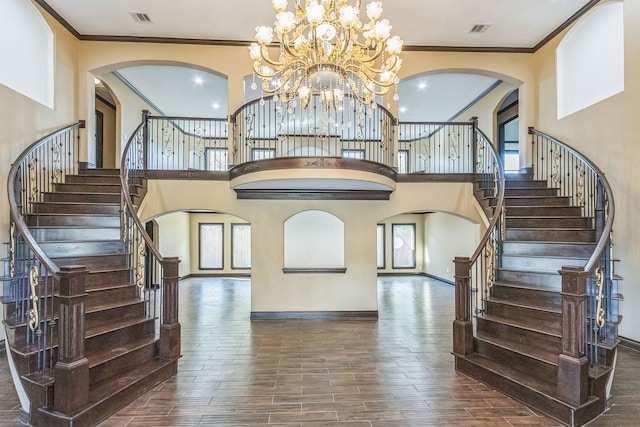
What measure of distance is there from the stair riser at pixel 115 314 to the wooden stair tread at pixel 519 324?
3.97m

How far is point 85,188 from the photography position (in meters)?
5.46

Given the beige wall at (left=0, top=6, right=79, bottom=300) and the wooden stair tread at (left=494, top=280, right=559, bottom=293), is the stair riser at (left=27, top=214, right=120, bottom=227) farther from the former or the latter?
the wooden stair tread at (left=494, top=280, right=559, bottom=293)

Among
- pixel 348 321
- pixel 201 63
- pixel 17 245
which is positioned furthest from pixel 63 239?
pixel 348 321

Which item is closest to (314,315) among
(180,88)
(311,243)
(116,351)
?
(311,243)

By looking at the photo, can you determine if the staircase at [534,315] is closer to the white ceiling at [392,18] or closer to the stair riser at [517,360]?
the stair riser at [517,360]

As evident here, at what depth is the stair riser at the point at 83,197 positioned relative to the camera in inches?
200

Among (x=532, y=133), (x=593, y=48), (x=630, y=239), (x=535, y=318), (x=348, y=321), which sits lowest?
(x=348, y=321)

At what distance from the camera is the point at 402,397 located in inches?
130

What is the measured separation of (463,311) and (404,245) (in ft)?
28.2

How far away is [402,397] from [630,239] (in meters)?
3.79

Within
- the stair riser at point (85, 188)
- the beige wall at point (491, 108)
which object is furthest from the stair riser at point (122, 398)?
the beige wall at point (491, 108)

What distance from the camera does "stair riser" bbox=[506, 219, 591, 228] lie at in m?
4.81

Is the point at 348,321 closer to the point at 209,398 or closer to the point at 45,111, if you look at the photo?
the point at 209,398

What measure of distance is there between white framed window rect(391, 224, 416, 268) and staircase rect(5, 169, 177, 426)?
29.8 ft
